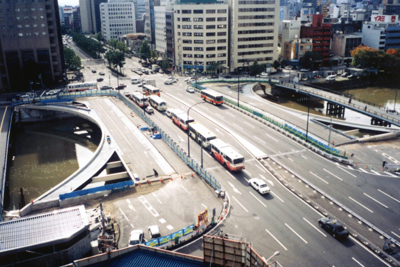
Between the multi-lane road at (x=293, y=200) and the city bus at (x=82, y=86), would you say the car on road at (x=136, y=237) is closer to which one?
the multi-lane road at (x=293, y=200)

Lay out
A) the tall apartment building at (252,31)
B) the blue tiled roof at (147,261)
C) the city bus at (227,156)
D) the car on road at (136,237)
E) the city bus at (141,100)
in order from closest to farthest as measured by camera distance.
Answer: the blue tiled roof at (147,261), the car on road at (136,237), the city bus at (227,156), the city bus at (141,100), the tall apartment building at (252,31)

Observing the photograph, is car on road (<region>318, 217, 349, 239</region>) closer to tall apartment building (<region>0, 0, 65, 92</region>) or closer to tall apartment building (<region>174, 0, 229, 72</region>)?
tall apartment building (<region>174, 0, 229, 72</region>)

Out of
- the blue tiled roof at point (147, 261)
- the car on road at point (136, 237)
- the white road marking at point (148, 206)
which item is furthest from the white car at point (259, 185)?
the blue tiled roof at point (147, 261)

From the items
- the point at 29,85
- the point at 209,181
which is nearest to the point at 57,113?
the point at 29,85

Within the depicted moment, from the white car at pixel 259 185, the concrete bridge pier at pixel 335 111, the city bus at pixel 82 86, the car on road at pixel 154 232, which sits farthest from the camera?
the city bus at pixel 82 86

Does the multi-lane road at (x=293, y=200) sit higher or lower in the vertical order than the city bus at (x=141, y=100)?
lower

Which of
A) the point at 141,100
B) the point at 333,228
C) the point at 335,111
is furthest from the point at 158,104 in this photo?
the point at 333,228

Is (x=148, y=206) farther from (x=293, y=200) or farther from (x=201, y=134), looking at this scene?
(x=201, y=134)
